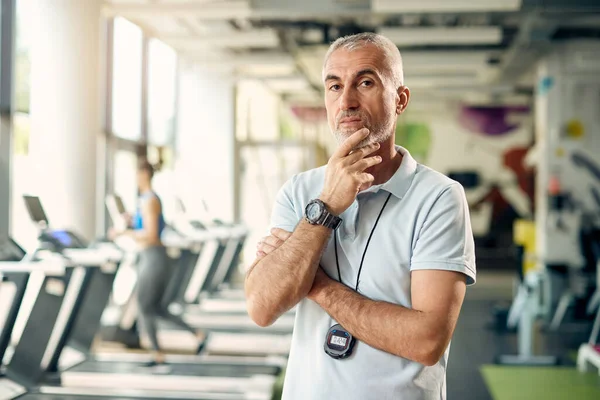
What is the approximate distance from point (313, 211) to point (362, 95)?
27 cm

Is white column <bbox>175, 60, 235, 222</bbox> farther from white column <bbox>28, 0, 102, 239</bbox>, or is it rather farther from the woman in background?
the woman in background

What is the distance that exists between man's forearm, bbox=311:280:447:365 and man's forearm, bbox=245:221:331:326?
0.34 ft

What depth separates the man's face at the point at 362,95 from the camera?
152 centimetres

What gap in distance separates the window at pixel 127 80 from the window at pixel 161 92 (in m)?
0.42

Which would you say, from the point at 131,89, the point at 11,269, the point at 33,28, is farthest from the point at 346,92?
the point at 131,89

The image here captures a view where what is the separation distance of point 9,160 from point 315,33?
5084mm

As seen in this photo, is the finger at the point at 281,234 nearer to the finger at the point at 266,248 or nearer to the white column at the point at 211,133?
the finger at the point at 266,248

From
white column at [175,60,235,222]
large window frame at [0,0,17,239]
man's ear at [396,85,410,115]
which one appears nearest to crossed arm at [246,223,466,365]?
man's ear at [396,85,410,115]

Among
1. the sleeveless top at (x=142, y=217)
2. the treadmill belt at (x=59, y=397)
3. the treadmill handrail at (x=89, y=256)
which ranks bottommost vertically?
the treadmill belt at (x=59, y=397)

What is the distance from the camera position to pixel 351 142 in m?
1.50

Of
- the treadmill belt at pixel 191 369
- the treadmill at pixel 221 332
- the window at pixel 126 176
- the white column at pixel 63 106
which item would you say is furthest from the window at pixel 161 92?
the treadmill belt at pixel 191 369

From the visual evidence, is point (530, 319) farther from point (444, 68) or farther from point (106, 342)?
point (444, 68)

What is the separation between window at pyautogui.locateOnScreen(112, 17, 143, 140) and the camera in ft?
25.8

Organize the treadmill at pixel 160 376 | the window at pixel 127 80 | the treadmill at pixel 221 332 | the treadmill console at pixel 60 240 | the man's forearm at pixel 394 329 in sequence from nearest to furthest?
1. the man's forearm at pixel 394 329
2. the treadmill console at pixel 60 240
3. the treadmill at pixel 160 376
4. the treadmill at pixel 221 332
5. the window at pixel 127 80
